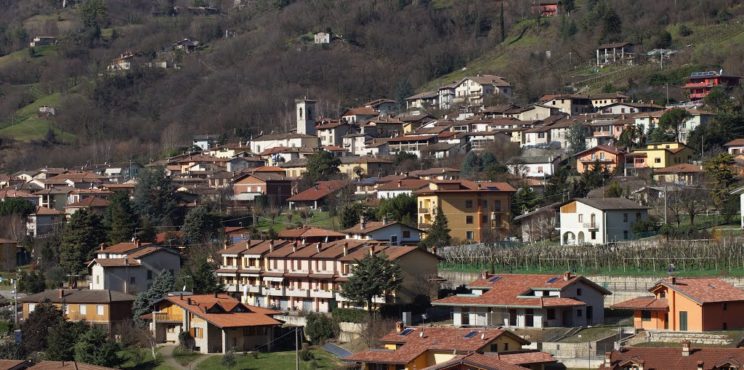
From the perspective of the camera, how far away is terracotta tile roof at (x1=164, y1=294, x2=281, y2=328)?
47031 mm

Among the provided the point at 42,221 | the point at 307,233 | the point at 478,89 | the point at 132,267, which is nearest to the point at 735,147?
the point at 307,233

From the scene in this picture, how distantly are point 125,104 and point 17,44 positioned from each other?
1231 inches

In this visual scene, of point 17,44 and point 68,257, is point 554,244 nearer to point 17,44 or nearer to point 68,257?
point 68,257

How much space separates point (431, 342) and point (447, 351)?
1.04 metres

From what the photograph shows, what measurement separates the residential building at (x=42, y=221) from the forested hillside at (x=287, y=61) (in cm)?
2966

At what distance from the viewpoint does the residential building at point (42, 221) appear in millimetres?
72875

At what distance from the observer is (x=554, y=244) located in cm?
5641

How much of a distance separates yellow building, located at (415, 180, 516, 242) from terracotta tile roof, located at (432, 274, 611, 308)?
15881 millimetres

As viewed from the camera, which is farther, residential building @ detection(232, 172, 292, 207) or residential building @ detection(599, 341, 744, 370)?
residential building @ detection(232, 172, 292, 207)

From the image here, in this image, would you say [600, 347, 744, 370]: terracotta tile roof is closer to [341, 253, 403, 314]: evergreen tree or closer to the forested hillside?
[341, 253, 403, 314]: evergreen tree

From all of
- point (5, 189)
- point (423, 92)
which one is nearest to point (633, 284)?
point (5, 189)

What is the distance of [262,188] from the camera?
76625mm

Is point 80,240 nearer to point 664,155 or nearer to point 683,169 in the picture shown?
point 683,169

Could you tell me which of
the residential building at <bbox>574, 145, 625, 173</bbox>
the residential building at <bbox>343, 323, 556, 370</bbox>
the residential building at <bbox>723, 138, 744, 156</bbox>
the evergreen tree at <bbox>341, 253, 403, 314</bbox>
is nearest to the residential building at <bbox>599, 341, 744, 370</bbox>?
the residential building at <bbox>343, 323, 556, 370</bbox>
